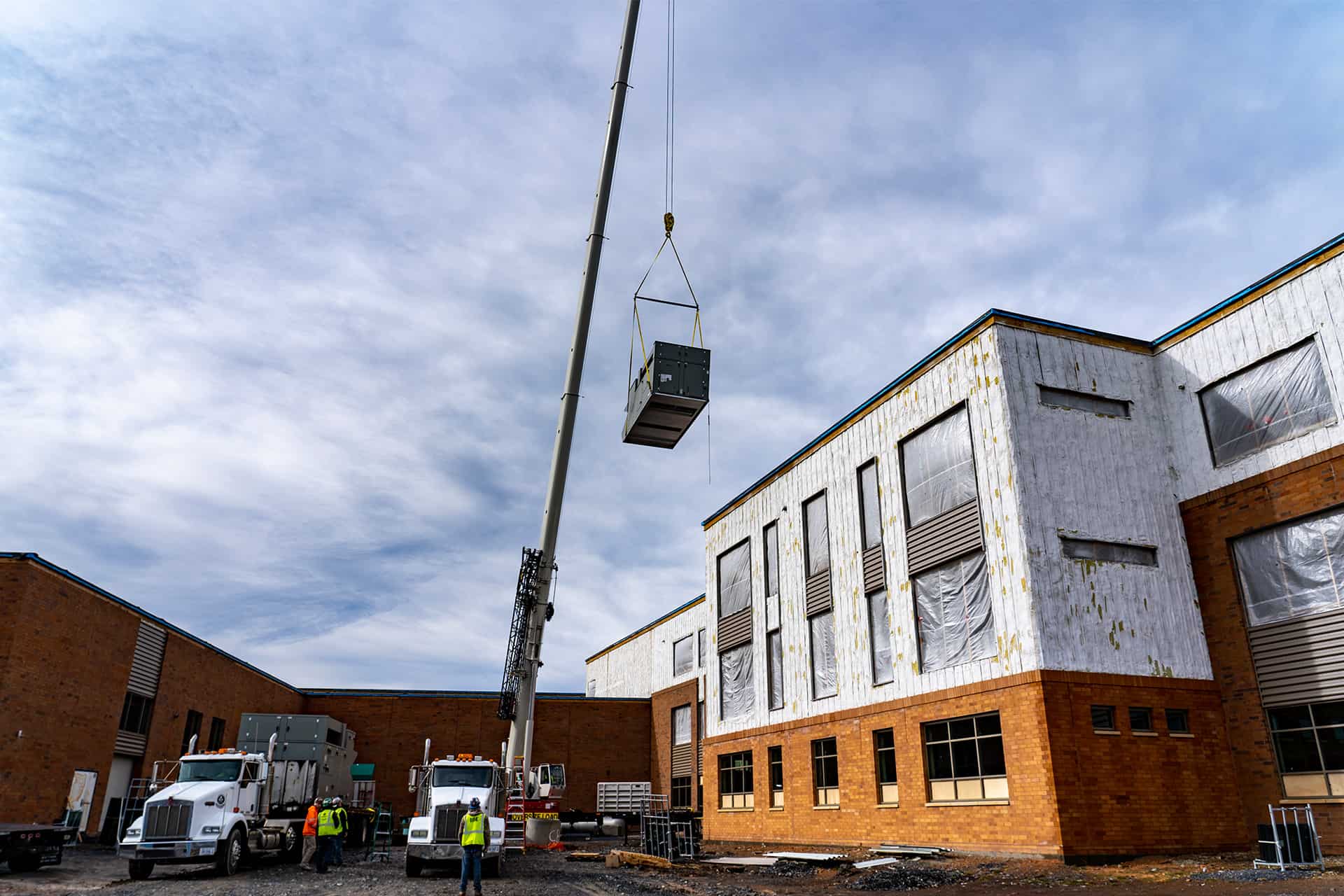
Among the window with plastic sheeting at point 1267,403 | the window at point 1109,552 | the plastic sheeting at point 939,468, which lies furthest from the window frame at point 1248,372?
the plastic sheeting at point 939,468

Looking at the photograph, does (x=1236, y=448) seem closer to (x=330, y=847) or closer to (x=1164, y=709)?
(x=1164, y=709)

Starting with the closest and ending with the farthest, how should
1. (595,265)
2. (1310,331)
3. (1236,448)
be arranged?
(1310,331)
(1236,448)
(595,265)

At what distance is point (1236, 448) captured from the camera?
883 inches

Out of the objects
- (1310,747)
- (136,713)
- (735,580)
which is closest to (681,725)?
(735,580)

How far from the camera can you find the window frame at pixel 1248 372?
20344 millimetres

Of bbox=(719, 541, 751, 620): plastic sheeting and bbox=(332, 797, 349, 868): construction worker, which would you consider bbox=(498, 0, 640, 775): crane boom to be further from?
bbox=(719, 541, 751, 620): plastic sheeting

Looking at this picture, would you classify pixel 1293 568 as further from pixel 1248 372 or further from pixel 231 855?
pixel 231 855

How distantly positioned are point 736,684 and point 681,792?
1633 centimetres

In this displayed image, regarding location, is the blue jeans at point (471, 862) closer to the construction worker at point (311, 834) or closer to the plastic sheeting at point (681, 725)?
the construction worker at point (311, 834)

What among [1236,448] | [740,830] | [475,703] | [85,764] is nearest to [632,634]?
[475,703]

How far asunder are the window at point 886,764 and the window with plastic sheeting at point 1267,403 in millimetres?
11710

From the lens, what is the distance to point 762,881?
788 inches

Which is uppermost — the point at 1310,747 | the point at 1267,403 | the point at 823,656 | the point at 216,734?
the point at 1267,403

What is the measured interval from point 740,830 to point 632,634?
102 ft
